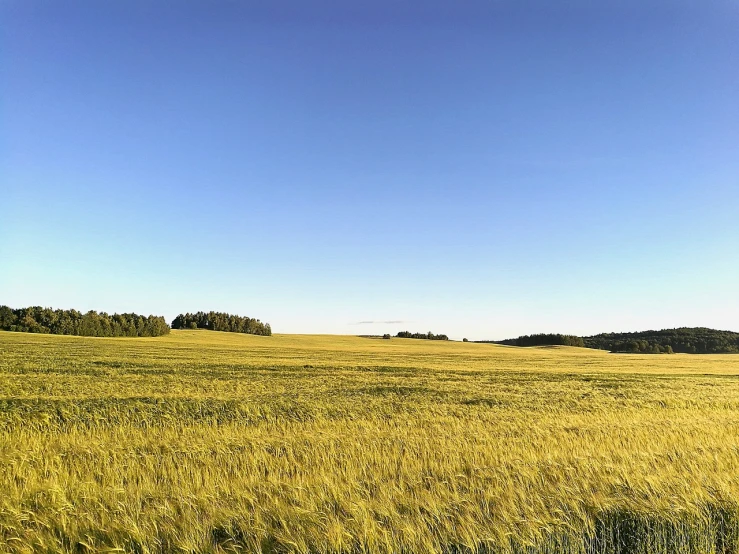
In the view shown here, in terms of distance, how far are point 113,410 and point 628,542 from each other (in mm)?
13414

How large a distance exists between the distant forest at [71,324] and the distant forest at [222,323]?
33.7 meters

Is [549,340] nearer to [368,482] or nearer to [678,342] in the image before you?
[678,342]

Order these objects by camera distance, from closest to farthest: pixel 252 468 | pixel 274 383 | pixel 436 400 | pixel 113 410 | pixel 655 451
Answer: pixel 252 468, pixel 655 451, pixel 113 410, pixel 436 400, pixel 274 383

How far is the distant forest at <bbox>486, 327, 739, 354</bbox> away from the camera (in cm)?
12025

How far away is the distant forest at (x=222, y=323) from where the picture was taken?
13525cm

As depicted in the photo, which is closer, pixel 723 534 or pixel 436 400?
pixel 723 534

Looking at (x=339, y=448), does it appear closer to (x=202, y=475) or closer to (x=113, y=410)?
(x=202, y=475)

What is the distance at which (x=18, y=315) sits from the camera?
308 feet

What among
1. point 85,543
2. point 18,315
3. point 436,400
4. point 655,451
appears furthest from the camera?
point 18,315

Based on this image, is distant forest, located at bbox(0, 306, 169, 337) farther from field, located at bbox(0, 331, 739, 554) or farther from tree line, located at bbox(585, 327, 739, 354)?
tree line, located at bbox(585, 327, 739, 354)

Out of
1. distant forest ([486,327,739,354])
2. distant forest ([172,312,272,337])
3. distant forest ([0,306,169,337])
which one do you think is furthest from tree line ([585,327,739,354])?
distant forest ([0,306,169,337])

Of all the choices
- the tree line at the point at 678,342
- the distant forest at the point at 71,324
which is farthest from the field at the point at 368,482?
the tree line at the point at 678,342

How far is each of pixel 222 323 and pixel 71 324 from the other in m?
44.6

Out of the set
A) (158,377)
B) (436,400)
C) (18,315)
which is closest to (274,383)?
(158,377)
